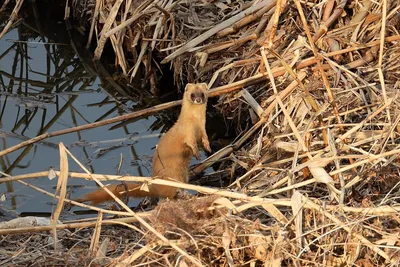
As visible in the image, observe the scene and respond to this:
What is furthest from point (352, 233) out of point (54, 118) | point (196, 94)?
point (54, 118)

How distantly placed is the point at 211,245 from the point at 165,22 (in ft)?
10.2

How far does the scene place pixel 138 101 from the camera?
19.7 ft

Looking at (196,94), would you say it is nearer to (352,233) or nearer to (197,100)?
(197,100)

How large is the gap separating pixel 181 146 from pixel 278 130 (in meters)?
0.59

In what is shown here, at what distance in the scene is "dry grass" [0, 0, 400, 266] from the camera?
2.94m

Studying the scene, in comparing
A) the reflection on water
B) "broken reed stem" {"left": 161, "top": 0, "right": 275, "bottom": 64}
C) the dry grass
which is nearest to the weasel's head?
the dry grass

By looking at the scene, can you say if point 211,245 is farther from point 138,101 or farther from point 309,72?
point 138,101

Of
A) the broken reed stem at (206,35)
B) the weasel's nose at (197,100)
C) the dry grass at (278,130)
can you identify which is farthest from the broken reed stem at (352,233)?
the broken reed stem at (206,35)

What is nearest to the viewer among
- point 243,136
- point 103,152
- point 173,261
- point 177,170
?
point 173,261

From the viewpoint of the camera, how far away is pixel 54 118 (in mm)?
5695

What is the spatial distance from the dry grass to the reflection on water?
1.28 feet

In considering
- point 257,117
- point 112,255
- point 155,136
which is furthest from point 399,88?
point 112,255

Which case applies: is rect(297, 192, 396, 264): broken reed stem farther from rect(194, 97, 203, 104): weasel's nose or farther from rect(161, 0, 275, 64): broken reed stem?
rect(161, 0, 275, 64): broken reed stem

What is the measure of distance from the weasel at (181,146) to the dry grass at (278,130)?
22 cm
